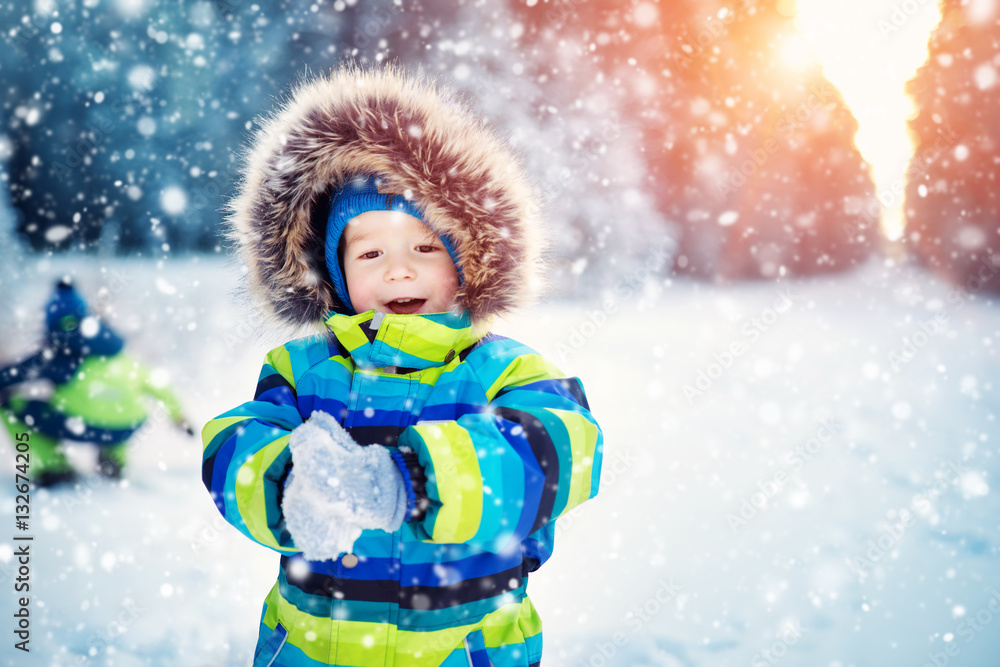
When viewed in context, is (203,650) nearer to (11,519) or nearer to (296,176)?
(11,519)

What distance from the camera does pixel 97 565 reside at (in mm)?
2373

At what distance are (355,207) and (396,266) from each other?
0.60ft

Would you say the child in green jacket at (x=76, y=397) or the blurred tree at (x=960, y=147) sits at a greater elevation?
the blurred tree at (x=960, y=147)

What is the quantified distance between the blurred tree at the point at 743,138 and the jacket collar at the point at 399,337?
19.1 ft

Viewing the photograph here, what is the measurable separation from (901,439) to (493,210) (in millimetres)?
3376

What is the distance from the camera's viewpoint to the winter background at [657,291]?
220 cm

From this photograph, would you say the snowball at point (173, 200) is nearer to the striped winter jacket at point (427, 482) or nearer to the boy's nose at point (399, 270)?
the striped winter jacket at point (427, 482)

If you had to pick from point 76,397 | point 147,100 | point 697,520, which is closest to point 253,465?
point 697,520

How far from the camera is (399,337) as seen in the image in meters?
1.15

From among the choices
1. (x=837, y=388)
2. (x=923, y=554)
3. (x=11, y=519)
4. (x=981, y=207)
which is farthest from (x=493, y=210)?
(x=981, y=207)

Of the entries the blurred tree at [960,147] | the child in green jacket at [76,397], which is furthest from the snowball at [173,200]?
the blurred tree at [960,147]

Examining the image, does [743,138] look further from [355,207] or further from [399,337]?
[399,337]

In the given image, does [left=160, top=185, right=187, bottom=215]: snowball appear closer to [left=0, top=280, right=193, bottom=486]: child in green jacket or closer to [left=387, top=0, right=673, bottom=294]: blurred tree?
[left=387, top=0, right=673, bottom=294]: blurred tree

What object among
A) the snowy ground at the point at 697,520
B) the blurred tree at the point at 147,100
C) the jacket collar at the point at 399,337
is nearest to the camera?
the jacket collar at the point at 399,337
